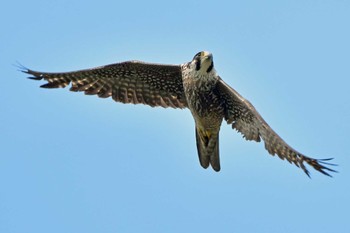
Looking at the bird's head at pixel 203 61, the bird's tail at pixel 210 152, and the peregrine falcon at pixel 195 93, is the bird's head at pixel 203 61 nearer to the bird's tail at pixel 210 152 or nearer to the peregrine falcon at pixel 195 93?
the peregrine falcon at pixel 195 93

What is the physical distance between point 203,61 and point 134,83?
1920mm

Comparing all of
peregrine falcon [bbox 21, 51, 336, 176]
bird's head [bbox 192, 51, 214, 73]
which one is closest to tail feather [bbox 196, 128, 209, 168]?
peregrine falcon [bbox 21, 51, 336, 176]

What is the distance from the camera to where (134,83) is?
20.0 metres

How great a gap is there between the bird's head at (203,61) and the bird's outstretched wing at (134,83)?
832mm

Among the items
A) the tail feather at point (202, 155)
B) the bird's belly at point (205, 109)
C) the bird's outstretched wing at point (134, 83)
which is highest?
the bird's outstretched wing at point (134, 83)

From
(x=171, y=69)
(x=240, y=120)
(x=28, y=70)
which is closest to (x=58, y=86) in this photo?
(x=28, y=70)

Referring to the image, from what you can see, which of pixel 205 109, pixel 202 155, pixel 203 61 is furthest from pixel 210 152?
pixel 203 61

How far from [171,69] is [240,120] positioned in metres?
1.62

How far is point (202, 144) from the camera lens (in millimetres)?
19359

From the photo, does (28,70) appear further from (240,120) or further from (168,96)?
(240,120)

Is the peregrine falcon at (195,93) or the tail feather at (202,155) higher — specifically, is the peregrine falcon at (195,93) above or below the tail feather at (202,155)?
above

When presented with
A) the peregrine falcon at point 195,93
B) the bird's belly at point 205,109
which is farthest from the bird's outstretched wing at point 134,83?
the bird's belly at point 205,109

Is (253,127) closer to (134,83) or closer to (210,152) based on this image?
(210,152)

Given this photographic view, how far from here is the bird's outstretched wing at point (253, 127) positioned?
18.2 meters
